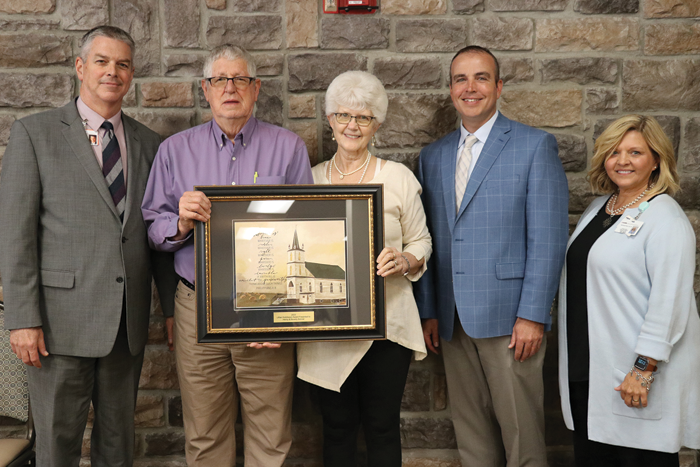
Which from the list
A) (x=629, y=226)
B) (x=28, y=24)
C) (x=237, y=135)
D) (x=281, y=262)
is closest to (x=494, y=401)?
(x=629, y=226)

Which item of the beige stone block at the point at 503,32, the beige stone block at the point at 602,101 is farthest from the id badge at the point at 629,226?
the beige stone block at the point at 503,32

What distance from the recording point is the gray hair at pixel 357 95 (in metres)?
2.05

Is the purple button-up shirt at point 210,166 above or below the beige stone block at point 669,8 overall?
below

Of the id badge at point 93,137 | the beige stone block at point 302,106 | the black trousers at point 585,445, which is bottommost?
the black trousers at point 585,445

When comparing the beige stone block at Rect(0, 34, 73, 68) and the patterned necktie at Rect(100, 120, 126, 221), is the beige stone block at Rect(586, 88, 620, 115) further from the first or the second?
the beige stone block at Rect(0, 34, 73, 68)

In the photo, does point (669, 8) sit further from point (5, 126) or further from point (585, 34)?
point (5, 126)

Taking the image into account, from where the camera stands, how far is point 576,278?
2076 mm

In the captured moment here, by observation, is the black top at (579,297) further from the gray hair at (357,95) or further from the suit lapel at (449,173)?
the gray hair at (357,95)

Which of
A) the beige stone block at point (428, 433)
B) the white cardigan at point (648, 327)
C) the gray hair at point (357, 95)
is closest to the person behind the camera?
the white cardigan at point (648, 327)

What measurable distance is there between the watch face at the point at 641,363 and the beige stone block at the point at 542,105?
121 cm

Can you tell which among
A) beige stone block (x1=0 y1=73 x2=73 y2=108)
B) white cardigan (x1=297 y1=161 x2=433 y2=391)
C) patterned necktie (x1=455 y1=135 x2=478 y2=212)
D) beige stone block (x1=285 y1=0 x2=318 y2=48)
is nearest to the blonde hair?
patterned necktie (x1=455 y1=135 x2=478 y2=212)

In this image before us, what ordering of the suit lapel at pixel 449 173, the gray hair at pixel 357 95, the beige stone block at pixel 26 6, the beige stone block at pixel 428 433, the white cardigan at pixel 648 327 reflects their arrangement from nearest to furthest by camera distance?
the white cardigan at pixel 648 327, the gray hair at pixel 357 95, the suit lapel at pixel 449 173, the beige stone block at pixel 26 6, the beige stone block at pixel 428 433

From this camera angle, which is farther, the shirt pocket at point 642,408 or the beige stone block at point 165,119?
the beige stone block at point 165,119

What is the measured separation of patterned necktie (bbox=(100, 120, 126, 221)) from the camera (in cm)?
204
